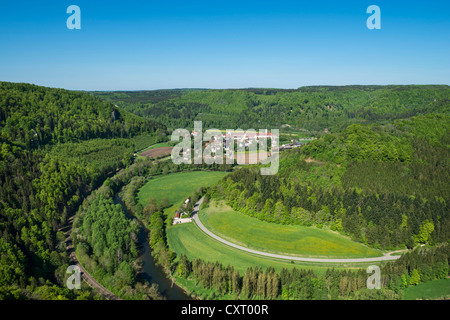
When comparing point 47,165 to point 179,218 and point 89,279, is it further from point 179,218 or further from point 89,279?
point 89,279

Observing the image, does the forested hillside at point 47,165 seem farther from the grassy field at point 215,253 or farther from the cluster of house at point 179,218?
the cluster of house at point 179,218

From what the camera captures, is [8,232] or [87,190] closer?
[8,232]

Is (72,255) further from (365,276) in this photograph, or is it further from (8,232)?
(365,276)

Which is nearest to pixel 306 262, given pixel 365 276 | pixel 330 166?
pixel 365 276

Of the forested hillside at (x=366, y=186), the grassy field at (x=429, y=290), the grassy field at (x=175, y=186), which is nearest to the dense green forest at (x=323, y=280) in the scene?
the grassy field at (x=429, y=290)

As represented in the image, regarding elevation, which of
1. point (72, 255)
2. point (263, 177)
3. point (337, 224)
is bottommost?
point (72, 255)

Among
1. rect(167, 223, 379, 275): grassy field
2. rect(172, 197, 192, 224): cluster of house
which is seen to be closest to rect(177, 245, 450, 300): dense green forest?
rect(167, 223, 379, 275): grassy field

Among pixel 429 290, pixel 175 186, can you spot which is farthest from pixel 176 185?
pixel 429 290
